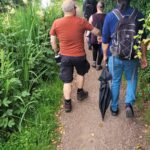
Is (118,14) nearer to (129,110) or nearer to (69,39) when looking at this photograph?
(69,39)

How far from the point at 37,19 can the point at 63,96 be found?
233cm

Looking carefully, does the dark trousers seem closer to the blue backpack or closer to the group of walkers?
the group of walkers

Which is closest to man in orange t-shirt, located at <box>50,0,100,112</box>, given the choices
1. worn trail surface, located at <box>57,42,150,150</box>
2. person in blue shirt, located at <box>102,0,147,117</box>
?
worn trail surface, located at <box>57,42,150,150</box>

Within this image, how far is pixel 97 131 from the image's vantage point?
563 centimetres

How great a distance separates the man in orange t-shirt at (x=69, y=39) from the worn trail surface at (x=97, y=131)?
310 mm

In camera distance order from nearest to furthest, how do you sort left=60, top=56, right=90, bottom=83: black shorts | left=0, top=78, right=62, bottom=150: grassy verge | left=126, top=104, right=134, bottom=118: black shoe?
left=0, top=78, right=62, bottom=150: grassy verge, left=126, top=104, right=134, bottom=118: black shoe, left=60, top=56, right=90, bottom=83: black shorts

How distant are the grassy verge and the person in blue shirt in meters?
1.04

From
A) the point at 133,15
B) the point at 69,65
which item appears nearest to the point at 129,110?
the point at 69,65

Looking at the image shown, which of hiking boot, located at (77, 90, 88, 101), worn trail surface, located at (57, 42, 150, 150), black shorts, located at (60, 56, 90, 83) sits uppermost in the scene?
black shorts, located at (60, 56, 90, 83)

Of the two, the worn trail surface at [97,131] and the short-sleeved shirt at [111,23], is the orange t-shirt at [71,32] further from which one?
the worn trail surface at [97,131]

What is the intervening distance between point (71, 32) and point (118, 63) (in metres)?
0.94

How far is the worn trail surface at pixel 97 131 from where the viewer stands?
5.30 metres

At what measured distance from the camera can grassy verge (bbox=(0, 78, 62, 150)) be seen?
5285 millimetres

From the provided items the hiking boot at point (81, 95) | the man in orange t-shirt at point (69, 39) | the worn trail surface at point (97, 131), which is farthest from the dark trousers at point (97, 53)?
the man in orange t-shirt at point (69, 39)
